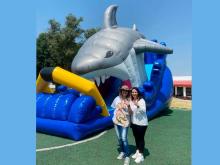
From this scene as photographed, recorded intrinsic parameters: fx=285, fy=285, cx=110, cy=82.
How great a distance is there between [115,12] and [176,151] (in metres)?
4.61

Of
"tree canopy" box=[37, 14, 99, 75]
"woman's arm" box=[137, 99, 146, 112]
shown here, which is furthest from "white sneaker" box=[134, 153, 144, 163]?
"tree canopy" box=[37, 14, 99, 75]

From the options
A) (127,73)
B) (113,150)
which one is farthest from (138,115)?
(127,73)

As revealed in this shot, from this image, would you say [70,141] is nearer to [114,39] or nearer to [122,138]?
[122,138]

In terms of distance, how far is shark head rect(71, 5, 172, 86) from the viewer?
641cm

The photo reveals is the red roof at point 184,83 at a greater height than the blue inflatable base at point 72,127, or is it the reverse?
the red roof at point 184,83

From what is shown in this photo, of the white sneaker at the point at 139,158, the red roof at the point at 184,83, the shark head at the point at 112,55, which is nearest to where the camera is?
the white sneaker at the point at 139,158

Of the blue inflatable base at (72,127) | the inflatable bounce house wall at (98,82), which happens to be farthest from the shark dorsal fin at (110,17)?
the blue inflatable base at (72,127)

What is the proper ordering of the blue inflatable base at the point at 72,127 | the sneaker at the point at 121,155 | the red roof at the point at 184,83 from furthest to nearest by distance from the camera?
the red roof at the point at 184,83 → the blue inflatable base at the point at 72,127 → the sneaker at the point at 121,155

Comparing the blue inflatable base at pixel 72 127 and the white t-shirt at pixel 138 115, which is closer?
the white t-shirt at pixel 138 115

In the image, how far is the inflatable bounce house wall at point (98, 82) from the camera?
530 centimetres

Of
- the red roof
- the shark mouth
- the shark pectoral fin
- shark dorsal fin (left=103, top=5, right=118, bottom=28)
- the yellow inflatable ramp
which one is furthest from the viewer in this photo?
the red roof

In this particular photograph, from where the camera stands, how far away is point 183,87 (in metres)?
18.0

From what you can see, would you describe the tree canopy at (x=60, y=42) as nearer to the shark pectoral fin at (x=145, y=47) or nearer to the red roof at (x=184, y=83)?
the red roof at (x=184, y=83)

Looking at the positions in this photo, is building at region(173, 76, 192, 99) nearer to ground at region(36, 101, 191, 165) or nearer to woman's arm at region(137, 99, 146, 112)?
ground at region(36, 101, 191, 165)
